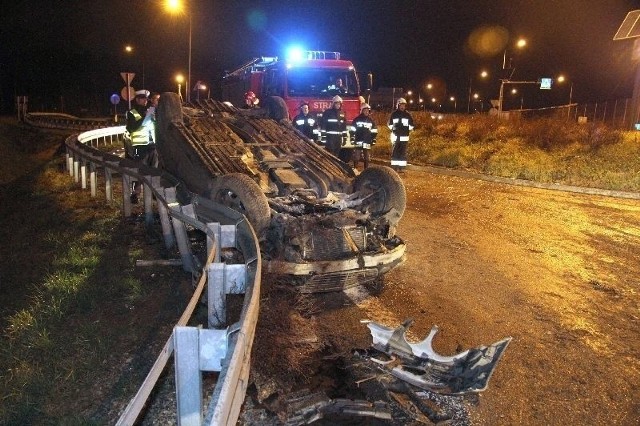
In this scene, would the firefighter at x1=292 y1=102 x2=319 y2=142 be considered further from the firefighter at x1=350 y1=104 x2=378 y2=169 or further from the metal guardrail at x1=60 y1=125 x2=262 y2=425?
the metal guardrail at x1=60 y1=125 x2=262 y2=425

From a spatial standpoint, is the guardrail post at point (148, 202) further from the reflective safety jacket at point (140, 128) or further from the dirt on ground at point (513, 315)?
the dirt on ground at point (513, 315)

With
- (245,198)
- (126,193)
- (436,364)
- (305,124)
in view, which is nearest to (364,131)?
(305,124)

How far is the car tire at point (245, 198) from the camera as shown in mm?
5227

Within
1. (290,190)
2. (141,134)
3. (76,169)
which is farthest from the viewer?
(76,169)

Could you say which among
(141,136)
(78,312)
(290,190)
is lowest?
(78,312)

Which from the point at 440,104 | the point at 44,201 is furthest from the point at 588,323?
the point at 440,104

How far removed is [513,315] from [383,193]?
1984 millimetres

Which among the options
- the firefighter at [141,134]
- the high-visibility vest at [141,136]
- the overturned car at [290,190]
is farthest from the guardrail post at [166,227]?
the high-visibility vest at [141,136]

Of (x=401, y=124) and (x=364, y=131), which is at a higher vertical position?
(x=401, y=124)

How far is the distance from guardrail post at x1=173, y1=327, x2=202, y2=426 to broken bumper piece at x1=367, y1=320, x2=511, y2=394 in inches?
68.1

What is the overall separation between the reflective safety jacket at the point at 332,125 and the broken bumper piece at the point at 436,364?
7800 mm

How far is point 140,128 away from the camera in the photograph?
28.7 feet

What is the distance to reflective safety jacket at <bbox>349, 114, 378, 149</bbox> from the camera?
11766 millimetres

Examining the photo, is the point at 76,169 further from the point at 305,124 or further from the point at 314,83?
the point at 314,83
